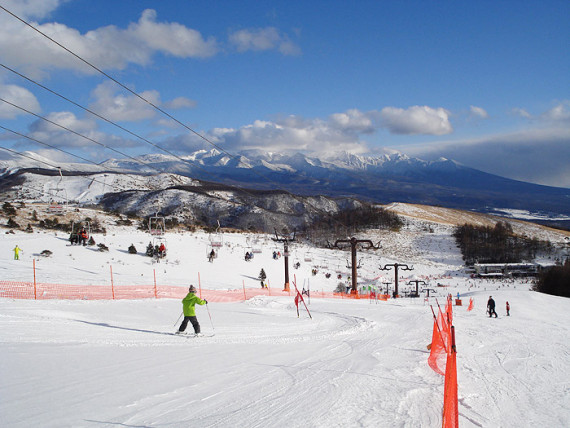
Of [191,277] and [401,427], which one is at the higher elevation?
[401,427]

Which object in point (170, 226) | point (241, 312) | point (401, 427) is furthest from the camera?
point (170, 226)

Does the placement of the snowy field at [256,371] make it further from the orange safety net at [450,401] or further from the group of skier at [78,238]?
the group of skier at [78,238]

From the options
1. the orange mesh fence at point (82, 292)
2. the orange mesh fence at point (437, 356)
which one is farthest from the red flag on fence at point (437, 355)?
the orange mesh fence at point (82, 292)

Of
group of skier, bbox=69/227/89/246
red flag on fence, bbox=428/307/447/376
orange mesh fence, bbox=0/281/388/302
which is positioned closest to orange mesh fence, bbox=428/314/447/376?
red flag on fence, bbox=428/307/447/376

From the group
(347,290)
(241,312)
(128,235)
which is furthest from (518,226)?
(241,312)

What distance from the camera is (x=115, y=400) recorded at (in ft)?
21.3

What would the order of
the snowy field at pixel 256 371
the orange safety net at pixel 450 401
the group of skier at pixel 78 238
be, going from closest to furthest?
the orange safety net at pixel 450 401 → the snowy field at pixel 256 371 → the group of skier at pixel 78 238

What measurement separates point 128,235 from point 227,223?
103m

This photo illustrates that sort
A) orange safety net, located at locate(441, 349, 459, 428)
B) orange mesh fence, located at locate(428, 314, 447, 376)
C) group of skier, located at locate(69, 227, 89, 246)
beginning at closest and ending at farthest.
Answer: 1. orange safety net, located at locate(441, 349, 459, 428)
2. orange mesh fence, located at locate(428, 314, 447, 376)
3. group of skier, located at locate(69, 227, 89, 246)

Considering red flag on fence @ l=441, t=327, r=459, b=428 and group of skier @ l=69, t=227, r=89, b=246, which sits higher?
group of skier @ l=69, t=227, r=89, b=246

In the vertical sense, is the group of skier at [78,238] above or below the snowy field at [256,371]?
above

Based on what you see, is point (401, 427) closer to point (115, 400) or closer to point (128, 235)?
point (115, 400)

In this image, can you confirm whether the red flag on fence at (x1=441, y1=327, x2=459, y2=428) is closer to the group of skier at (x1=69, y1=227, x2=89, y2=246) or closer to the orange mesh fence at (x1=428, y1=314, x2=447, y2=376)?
the orange mesh fence at (x1=428, y1=314, x2=447, y2=376)

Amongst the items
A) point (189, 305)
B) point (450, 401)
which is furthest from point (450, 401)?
point (189, 305)
